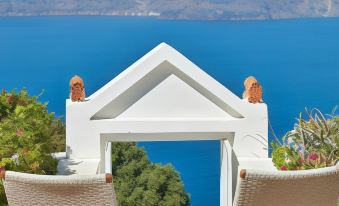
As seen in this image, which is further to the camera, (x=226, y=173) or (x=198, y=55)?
(x=198, y=55)

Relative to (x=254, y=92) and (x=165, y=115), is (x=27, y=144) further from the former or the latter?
(x=254, y=92)

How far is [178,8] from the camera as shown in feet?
348

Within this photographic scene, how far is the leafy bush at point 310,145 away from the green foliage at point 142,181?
575 inches

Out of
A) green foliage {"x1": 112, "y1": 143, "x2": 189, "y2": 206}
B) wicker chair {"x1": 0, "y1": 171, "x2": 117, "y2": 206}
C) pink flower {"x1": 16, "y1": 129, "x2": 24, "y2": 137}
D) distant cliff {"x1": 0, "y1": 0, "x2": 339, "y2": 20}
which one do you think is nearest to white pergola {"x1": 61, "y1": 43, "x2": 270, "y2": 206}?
pink flower {"x1": 16, "y1": 129, "x2": 24, "y2": 137}

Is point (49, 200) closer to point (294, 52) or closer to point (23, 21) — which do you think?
point (294, 52)

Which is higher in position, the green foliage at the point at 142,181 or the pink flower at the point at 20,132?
the green foliage at the point at 142,181

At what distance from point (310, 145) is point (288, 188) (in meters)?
1.44

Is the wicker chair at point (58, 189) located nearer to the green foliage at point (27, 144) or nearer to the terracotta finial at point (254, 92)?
the green foliage at point (27, 144)

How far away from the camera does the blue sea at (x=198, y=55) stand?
40.8 m

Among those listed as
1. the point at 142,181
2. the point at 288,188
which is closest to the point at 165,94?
→ the point at 288,188

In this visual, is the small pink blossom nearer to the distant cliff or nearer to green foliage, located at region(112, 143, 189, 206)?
green foliage, located at region(112, 143, 189, 206)

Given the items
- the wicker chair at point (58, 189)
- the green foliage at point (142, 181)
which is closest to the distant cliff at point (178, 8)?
the green foliage at point (142, 181)

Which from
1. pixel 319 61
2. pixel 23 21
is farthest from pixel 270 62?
pixel 23 21

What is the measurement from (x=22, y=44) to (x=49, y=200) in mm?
75493
